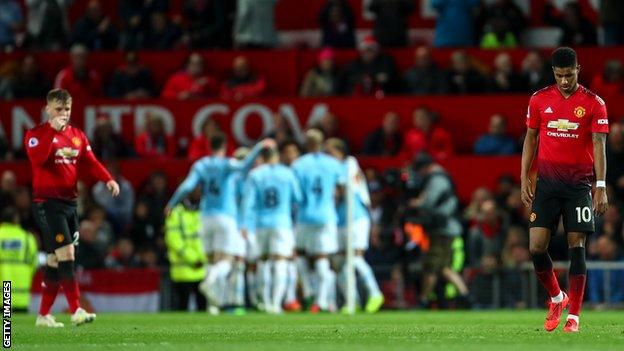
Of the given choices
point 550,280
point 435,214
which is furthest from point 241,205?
point 550,280

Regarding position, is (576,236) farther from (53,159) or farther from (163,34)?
(163,34)

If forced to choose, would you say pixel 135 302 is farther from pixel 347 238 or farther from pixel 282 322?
pixel 282 322

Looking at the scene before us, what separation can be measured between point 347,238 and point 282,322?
516cm

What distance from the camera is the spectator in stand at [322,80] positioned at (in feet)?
82.1

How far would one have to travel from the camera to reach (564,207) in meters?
12.9

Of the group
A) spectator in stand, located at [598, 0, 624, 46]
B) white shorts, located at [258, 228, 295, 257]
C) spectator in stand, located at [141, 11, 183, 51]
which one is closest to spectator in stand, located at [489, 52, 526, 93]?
spectator in stand, located at [598, 0, 624, 46]

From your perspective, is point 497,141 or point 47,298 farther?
point 497,141

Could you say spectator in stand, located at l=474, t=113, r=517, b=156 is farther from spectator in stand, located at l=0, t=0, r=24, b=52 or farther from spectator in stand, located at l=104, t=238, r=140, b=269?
spectator in stand, located at l=0, t=0, r=24, b=52

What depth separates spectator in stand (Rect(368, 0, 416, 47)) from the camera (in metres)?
26.0

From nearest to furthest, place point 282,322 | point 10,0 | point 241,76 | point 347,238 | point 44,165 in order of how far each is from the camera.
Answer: point 44,165 → point 282,322 → point 347,238 → point 241,76 → point 10,0

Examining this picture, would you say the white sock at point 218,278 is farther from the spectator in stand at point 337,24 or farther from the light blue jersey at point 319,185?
the spectator in stand at point 337,24

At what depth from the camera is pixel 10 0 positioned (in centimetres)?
2827

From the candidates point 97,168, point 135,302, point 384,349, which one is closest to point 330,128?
point 135,302

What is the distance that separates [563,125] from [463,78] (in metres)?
12.1
